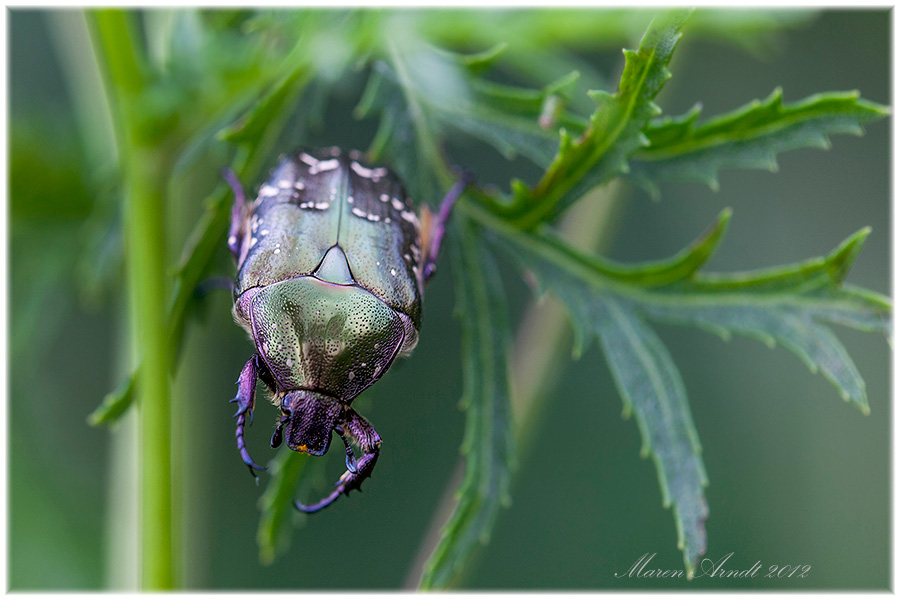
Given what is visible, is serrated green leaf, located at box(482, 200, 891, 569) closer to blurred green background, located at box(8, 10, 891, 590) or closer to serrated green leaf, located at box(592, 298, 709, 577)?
serrated green leaf, located at box(592, 298, 709, 577)

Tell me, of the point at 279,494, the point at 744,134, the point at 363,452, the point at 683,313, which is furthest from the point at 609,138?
the point at 279,494

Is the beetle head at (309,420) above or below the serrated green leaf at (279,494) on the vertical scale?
above

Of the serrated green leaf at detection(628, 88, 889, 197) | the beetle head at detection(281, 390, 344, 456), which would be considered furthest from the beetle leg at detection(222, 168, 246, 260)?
the serrated green leaf at detection(628, 88, 889, 197)

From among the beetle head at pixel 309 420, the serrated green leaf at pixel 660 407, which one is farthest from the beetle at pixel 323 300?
the serrated green leaf at pixel 660 407

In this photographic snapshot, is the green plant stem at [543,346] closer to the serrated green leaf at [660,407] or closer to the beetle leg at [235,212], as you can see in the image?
the serrated green leaf at [660,407]

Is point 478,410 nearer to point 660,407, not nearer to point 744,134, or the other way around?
point 660,407

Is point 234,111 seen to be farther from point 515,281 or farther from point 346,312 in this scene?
point 515,281

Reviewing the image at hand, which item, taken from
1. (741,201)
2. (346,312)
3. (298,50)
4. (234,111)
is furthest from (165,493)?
(741,201)
